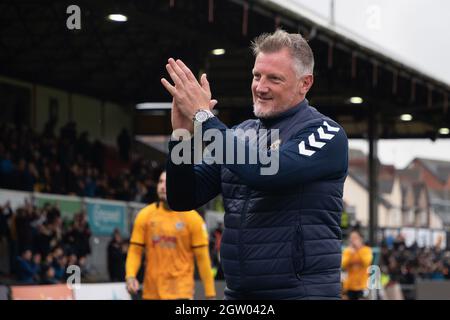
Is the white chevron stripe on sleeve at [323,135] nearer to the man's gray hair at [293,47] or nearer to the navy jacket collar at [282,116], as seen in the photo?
the navy jacket collar at [282,116]

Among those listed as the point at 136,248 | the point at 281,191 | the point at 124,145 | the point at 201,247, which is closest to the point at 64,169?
the point at 124,145

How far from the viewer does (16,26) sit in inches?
1216

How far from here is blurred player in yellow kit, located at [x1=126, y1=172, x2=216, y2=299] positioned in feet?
39.1

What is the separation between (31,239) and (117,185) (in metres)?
10.7

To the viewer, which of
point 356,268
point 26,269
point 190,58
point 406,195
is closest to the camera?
point 26,269

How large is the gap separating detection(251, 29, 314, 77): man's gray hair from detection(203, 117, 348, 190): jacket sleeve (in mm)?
255

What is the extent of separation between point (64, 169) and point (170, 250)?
59.0 feet

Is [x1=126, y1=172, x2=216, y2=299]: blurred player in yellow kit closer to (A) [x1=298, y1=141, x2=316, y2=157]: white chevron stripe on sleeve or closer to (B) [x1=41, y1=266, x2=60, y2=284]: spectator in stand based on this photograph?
(A) [x1=298, y1=141, x2=316, y2=157]: white chevron stripe on sleeve

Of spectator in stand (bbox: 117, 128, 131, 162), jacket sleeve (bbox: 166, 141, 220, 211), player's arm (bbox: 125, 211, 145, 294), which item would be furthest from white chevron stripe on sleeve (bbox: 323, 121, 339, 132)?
spectator in stand (bbox: 117, 128, 131, 162)

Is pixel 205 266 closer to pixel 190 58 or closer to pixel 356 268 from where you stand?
pixel 356 268

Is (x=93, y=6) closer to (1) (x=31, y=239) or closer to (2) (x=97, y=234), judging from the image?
(1) (x=31, y=239)

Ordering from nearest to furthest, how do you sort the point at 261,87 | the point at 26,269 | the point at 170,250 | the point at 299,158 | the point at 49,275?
the point at 299,158, the point at 261,87, the point at 170,250, the point at 26,269, the point at 49,275

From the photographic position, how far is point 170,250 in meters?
12.0

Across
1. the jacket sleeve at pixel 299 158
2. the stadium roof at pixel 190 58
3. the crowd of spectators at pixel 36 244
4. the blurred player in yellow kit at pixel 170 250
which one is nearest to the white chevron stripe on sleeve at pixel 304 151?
the jacket sleeve at pixel 299 158
